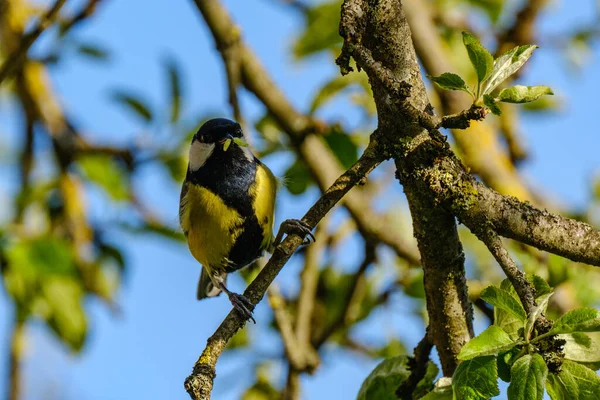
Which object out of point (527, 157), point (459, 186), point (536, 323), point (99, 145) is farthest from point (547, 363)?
point (99, 145)

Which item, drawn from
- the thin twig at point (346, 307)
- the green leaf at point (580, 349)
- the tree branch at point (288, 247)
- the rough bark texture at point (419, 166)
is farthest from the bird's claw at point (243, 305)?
the thin twig at point (346, 307)

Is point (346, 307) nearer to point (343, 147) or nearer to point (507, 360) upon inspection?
point (343, 147)

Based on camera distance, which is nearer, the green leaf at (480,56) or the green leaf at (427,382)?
the green leaf at (480,56)

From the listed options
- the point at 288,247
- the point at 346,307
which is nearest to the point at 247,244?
the point at 346,307

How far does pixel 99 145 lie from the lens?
12.3 ft

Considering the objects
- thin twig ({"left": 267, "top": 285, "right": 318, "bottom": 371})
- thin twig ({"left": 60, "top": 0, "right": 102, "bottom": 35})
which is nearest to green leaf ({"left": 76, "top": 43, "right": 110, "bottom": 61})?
thin twig ({"left": 60, "top": 0, "right": 102, "bottom": 35})

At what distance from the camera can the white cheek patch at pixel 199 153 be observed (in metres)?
2.80

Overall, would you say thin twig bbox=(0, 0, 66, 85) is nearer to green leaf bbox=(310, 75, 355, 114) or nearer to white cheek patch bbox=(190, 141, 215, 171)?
white cheek patch bbox=(190, 141, 215, 171)

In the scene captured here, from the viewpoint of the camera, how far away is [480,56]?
4.38 ft

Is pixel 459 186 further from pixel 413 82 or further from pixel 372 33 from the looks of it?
pixel 372 33

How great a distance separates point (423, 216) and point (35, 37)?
168 cm

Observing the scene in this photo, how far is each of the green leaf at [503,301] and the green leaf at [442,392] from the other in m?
0.27

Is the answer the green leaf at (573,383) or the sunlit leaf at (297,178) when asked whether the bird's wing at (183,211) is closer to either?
the sunlit leaf at (297,178)

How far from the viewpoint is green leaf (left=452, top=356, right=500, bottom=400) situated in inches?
49.9
